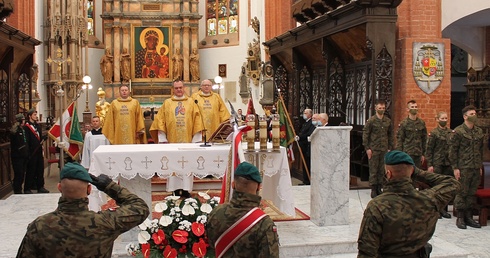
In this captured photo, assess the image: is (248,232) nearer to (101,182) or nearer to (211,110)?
(101,182)

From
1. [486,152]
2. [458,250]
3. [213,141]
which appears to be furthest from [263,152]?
[486,152]

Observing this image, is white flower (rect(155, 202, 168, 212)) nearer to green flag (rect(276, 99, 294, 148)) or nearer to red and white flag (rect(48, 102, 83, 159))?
green flag (rect(276, 99, 294, 148))

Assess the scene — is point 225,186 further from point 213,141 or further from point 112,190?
point 112,190

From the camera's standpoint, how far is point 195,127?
33.9 feet

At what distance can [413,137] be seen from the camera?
9.71m

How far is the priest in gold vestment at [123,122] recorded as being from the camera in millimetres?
11316

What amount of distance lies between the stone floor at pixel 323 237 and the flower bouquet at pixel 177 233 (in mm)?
795

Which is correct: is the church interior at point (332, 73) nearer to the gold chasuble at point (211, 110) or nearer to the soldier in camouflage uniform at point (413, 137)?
the gold chasuble at point (211, 110)

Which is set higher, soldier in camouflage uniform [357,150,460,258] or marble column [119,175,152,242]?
soldier in camouflage uniform [357,150,460,258]

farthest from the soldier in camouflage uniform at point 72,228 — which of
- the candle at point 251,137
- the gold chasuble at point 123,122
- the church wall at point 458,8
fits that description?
the church wall at point 458,8

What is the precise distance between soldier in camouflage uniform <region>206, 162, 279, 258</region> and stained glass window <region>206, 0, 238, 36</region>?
92.2ft

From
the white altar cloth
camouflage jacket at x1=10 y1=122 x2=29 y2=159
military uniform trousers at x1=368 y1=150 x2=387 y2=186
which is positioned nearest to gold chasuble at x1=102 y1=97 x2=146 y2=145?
camouflage jacket at x1=10 y1=122 x2=29 y2=159

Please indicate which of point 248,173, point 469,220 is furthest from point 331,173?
point 248,173

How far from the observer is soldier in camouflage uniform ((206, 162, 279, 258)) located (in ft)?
11.4
